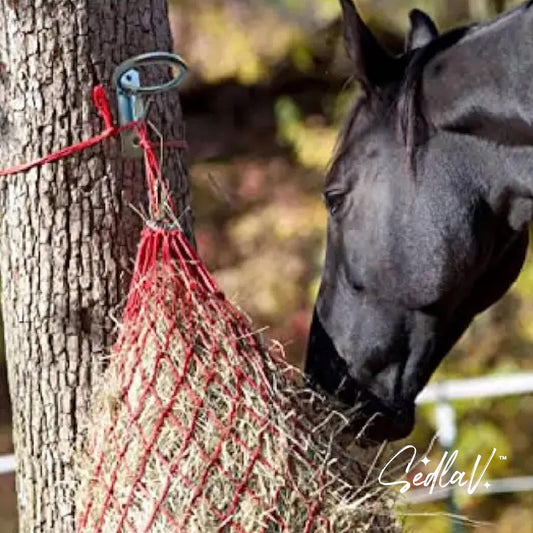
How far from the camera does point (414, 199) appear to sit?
2.35 m

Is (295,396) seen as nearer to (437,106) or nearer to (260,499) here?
(260,499)

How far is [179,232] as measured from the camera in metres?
1.84

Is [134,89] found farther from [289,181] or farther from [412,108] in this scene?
[289,181]

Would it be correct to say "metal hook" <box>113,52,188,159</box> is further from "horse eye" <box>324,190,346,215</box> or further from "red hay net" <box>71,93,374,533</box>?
"horse eye" <box>324,190,346,215</box>

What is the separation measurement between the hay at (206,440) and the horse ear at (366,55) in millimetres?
671

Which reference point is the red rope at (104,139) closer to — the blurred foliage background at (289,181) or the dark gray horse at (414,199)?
the dark gray horse at (414,199)

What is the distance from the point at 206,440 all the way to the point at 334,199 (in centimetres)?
80

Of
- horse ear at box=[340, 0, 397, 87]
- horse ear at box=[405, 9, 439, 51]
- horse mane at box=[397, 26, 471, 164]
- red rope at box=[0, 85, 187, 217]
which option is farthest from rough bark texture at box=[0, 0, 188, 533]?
horse ear at box=[405, 9, 439, 51]

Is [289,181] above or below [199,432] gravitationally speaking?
below

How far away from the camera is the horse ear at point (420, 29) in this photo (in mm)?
2652

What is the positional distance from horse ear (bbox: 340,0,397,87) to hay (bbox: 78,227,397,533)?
2.20ft

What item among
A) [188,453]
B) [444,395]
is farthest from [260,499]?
[444,395]

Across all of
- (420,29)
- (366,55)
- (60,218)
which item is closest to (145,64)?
(60,218)

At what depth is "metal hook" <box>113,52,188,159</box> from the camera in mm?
1911
